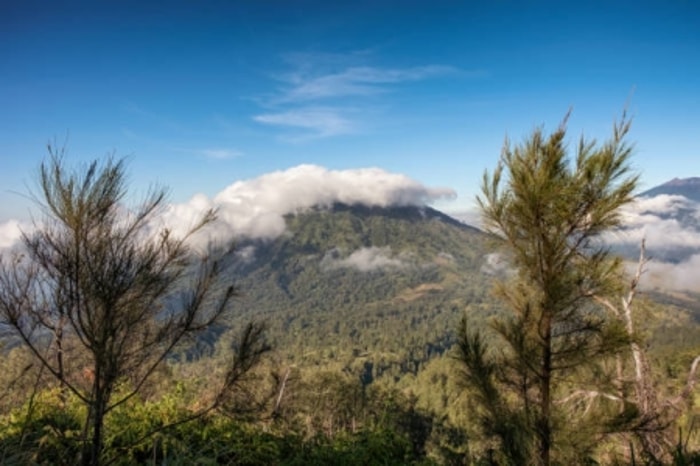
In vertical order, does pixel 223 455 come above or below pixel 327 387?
above

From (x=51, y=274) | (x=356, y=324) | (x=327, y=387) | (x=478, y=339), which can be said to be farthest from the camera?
(x=356, y=324)

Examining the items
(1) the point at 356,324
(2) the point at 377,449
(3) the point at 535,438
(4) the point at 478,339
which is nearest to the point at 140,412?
(2) the point at 377,449

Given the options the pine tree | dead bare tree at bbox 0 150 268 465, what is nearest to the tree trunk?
the pine tree

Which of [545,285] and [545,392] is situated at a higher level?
[545,285]

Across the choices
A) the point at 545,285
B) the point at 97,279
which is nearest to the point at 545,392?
the point at 545,285

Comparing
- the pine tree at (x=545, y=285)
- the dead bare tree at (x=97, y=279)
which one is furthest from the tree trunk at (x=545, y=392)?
the dead bare tree at (x=97, y=279)

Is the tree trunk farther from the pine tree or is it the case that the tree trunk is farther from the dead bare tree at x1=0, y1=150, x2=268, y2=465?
the dead bare tree at x1=0, y1=150, x2=268, y2=465

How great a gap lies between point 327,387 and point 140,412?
133 feet

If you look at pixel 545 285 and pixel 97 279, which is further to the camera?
pixel 545 285

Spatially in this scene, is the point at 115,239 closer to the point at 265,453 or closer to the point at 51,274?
the point at 51,274

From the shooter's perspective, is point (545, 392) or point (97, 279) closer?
point (97, 279)

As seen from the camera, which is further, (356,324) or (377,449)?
(356,324)

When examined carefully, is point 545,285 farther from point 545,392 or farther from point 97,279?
point 97,279

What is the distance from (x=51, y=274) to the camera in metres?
4.11
